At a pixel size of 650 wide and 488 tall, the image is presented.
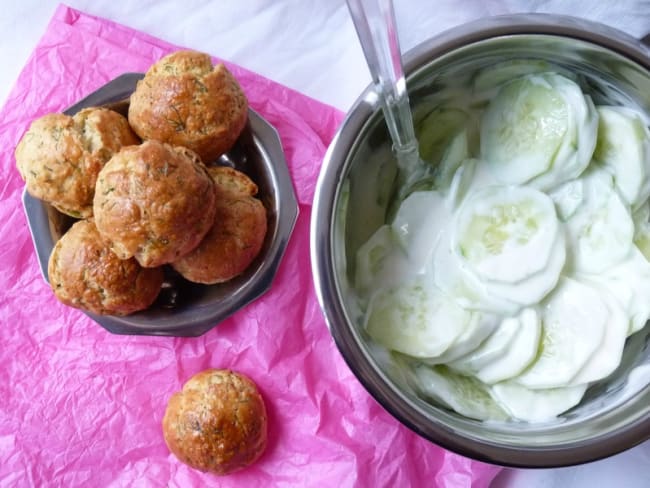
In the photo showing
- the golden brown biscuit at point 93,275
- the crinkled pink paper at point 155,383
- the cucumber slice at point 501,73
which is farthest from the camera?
the crinkled pink paper at point 155,383

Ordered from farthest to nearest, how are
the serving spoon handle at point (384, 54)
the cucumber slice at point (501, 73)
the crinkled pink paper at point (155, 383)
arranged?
1. the crinkled pink paper at point (155, 383)
2. the cucumber slice at point (501, 73)
3. the serving spoon handle at point (384, 54)

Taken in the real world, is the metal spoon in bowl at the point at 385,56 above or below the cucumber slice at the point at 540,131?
above

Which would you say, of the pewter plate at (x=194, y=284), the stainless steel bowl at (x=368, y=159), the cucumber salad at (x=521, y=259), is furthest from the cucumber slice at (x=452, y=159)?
the pewter plate at (x=194, y=284)

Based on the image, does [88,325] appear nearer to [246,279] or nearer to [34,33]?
[246,279]

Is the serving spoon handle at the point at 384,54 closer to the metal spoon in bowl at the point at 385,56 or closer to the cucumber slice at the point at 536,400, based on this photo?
the metal spoon in bowl at the point at 385,56

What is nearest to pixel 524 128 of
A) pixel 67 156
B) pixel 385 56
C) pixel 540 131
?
pixel 540 131

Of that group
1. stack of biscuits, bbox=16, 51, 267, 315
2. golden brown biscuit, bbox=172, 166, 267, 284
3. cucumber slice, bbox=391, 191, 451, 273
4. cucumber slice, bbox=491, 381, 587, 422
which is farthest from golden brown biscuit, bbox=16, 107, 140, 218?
cucumber slice, bbox=491, 381, 587, 422
